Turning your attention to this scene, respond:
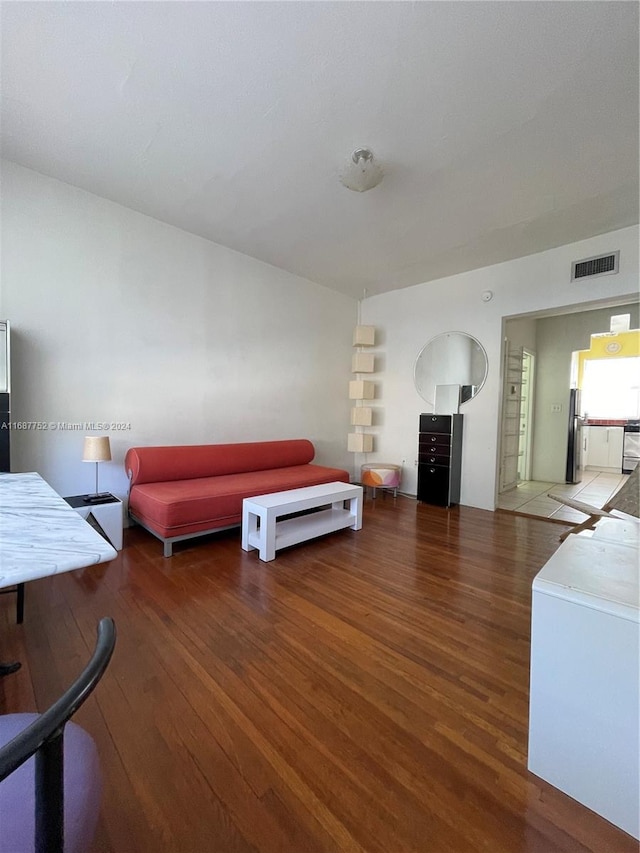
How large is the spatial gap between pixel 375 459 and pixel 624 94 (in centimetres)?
427

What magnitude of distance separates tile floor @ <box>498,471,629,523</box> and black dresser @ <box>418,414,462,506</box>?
666mm

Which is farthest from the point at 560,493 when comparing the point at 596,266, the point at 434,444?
the point at 596,266

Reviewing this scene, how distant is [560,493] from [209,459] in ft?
15.9

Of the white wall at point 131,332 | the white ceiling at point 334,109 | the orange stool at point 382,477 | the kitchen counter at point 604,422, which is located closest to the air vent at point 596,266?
the white ceiling at point 334,109

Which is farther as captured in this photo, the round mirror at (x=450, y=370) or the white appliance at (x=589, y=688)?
the round mirror at (x=450, y=370)

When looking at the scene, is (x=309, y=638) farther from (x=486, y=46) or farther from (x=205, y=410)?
(x=486, y=46)

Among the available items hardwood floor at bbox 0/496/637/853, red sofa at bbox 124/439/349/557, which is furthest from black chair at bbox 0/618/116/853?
red sofa at bbox 124/439/349/557

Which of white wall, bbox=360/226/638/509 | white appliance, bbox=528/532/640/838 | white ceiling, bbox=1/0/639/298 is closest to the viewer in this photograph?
white appliance, bbox=528/532/640/838

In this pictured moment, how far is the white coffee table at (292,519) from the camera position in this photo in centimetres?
268

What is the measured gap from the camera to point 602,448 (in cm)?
700

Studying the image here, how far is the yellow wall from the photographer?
6516 millimetres

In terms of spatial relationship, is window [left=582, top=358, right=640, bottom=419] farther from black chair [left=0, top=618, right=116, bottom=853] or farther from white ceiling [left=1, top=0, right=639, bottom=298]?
black chair [left=0, top=618, right=116, bottom=853]

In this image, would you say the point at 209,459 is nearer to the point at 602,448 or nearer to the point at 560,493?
the point at 560,493

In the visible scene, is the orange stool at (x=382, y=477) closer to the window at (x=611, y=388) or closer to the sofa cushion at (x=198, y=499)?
the sofa cushion at (x=198, y=499)
